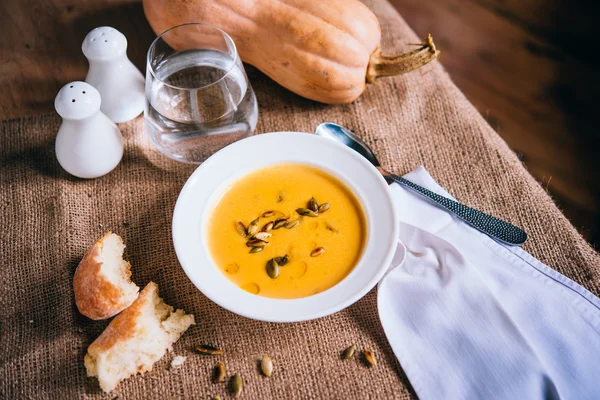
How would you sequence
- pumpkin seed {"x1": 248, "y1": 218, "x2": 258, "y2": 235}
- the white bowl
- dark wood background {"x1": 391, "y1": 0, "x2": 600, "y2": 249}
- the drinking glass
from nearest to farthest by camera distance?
the white bowl, pumpkin seed {"x1": 248, "y1": 218, "x2": 258, "y2": 235}, the drinking glass, dark wood background {"x1": 391, "y1": 0, "x2": 600, "y2": 249}

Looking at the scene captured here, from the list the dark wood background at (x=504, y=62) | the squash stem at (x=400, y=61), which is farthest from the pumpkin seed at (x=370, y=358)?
the dark wood background at (x=504, y=62)

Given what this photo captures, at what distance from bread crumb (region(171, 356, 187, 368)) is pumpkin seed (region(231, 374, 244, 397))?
0.11 meters

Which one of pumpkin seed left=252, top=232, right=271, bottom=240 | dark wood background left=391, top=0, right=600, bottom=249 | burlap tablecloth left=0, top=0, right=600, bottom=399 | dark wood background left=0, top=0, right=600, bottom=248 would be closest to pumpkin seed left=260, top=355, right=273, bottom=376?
burlap tablecloth left=0, top=0, right=600, bottom=399

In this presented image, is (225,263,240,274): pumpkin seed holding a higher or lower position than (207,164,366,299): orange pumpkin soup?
lower

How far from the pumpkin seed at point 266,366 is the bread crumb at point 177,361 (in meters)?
0.16

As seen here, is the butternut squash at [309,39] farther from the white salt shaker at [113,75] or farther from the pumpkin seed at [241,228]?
the pumpkin seed at [241,228]

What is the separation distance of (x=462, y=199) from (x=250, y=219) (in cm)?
54

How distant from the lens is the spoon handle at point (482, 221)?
123 cm

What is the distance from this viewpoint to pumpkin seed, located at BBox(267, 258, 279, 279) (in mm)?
1111

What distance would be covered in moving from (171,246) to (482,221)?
72cm

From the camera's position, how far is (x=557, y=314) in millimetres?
1135

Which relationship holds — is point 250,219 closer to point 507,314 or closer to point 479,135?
point 507,314

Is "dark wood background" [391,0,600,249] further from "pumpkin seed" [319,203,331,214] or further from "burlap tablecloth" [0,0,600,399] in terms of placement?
"pumpkin seed" [319,203,331,214]

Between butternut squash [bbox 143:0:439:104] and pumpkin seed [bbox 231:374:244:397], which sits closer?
pumpkin seed [bbox 231:374:244:397]
